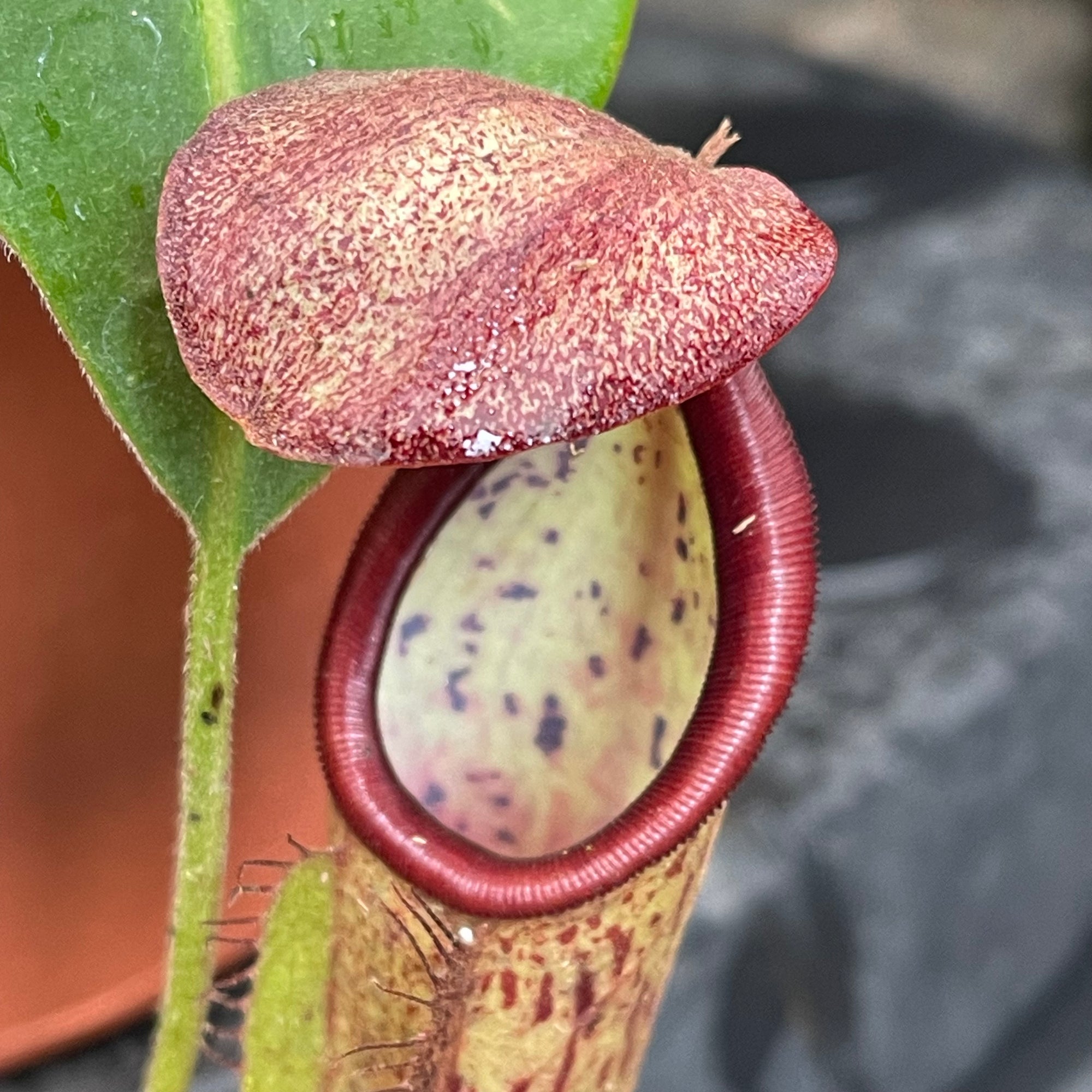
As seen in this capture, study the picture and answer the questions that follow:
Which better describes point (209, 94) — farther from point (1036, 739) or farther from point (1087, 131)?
point (1087, 131)

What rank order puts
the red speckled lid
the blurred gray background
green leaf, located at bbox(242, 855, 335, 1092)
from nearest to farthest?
the red speckled lid < green leaf, located at bbox(242, 855, 335, 1092) < the blurred gray background

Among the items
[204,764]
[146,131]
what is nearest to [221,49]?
[146,131]

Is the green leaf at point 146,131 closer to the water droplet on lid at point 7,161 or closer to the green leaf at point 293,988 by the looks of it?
the water droplet on lid at point 7,161

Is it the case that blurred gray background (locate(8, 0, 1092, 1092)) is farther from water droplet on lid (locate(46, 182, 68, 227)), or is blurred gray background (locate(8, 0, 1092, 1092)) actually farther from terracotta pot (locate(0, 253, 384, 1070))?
water droplet on lid (locate(46, 182, 68, 227))

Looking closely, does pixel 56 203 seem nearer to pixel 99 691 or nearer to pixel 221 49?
pixel 221 49

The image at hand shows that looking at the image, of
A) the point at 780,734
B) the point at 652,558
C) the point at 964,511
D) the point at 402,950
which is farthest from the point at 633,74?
the point at 402,950

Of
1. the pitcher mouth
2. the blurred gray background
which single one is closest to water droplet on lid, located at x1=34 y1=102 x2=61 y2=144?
the pitcher mouth

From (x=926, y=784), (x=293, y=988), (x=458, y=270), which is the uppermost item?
(x=458, y=270)
